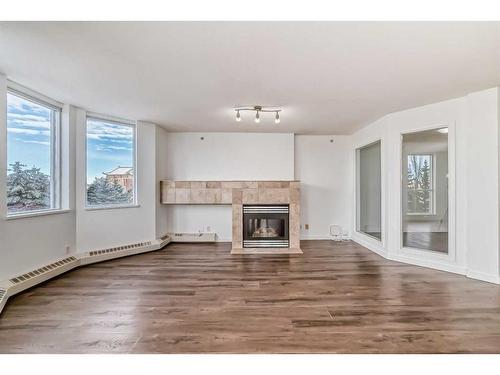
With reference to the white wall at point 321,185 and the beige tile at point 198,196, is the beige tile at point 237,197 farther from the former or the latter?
the white wall at point 321,185

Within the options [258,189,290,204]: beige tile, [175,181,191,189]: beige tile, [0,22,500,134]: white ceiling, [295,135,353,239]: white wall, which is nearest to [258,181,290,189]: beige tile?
[258,189,290,204]: beige tile

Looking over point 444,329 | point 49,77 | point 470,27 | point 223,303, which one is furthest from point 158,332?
point 470,27

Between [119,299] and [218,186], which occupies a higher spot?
[218,186]

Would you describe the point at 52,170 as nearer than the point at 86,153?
Yes

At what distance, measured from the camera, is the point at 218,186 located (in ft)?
19.3

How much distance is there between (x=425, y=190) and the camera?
Answer: 14.3 ft

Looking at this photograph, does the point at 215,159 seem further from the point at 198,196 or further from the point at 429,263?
the point at 429,263

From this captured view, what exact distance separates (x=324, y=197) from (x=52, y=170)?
537 cm

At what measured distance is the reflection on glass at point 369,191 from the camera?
5320 millimetres

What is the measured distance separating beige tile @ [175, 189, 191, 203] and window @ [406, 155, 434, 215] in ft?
13.9

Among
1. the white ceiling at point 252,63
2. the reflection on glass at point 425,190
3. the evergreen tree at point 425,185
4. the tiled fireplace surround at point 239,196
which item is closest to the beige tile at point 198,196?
the tiled fireplace surround at point 239,196

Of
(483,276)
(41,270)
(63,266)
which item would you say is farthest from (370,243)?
(41,270)

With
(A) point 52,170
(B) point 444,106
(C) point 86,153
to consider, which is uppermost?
(B) point 444,106

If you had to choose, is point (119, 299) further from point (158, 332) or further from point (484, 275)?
point (484, 275)
